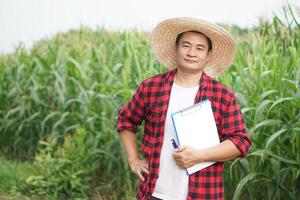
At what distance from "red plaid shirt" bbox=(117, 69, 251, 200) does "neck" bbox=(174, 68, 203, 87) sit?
0.02 metres

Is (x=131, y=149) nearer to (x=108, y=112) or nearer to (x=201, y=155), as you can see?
(x=201, y=155)

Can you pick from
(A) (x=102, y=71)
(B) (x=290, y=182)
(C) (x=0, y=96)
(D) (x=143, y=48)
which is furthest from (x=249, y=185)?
(C) (x=0, y=96)

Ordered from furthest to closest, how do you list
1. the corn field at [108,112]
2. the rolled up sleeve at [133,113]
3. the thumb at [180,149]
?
the corn field at [108,112]
the rolled up sleeve at [133,113]
the thumb at [180,149]

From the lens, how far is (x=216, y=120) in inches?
91.0

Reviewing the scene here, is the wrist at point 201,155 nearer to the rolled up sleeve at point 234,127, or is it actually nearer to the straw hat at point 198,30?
the rolled up sleeve at point 234,127

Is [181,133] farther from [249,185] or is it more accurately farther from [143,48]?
[143,48]

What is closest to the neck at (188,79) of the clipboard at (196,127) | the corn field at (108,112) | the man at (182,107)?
the man at (182,107)

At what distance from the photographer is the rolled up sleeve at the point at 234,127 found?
229 centimetres

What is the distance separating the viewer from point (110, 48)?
6.15 m

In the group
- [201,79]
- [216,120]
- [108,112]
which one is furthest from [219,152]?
[108,112]

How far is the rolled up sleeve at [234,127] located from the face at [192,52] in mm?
195

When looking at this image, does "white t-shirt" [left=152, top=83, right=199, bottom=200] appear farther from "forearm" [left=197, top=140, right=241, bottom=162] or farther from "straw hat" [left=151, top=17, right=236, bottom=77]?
"straw hat" [left=151, top=17, right=236, bottom=77]

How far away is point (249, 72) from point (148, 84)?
1762 millimetres

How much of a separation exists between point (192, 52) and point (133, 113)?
0.41 m
